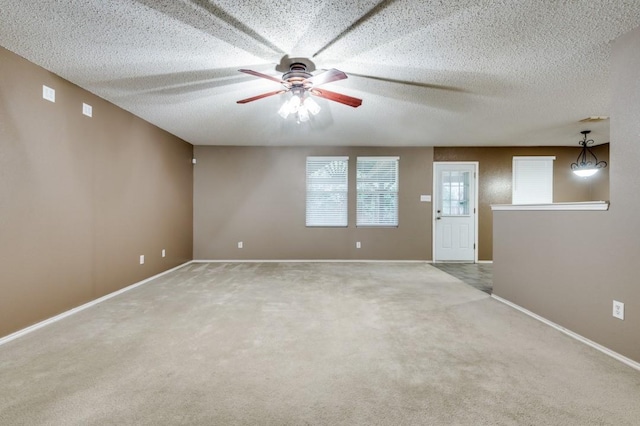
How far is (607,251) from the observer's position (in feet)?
7.28

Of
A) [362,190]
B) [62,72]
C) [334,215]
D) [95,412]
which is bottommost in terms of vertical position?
[95,412]

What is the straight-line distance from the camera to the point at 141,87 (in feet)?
10.5

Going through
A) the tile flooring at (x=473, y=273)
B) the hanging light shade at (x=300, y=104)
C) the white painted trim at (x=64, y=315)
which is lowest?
the white painted trim at (x=64, y=315)

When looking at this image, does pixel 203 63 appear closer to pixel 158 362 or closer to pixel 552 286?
pixel 158 362

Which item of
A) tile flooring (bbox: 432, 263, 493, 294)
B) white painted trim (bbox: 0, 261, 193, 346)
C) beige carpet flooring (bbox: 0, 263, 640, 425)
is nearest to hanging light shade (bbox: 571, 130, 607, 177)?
tile flooring (bbox: 432, 263, 493, 294)

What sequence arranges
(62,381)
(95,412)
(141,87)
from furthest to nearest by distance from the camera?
(141,87) < (62,381) < (95,412)

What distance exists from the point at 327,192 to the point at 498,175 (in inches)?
141

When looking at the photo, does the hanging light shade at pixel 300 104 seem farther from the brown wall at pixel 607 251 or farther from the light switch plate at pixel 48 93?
the brown wall at pixel 607 251

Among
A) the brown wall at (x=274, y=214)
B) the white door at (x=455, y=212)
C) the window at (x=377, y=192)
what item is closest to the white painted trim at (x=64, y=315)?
the brown wall at (x=274, y=214)

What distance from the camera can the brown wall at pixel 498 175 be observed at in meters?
6.06

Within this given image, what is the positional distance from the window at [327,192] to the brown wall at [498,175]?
2.03m

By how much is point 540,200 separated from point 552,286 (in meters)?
4.26

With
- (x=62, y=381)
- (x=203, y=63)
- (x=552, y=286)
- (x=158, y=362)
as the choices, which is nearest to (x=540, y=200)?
(x=552, y=286)

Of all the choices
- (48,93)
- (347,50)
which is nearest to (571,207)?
(347,50)
